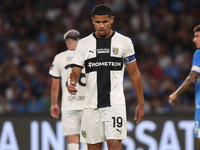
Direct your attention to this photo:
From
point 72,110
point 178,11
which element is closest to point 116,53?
point 72,110

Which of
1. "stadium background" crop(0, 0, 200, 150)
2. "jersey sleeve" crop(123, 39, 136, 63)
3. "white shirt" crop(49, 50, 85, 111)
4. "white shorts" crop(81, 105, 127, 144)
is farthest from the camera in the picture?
"stadium background" crop(0, 0, 200, 150)

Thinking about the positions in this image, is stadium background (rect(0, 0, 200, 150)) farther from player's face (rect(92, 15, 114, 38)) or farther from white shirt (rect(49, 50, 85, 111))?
player's face (rect(92, 15, 114, 38))

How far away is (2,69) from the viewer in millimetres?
11289

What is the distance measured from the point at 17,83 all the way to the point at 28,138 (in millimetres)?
2751

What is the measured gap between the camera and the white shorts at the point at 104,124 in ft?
15.3

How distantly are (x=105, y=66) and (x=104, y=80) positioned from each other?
0.53 ft

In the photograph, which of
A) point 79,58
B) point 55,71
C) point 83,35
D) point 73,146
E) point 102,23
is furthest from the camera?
point 83,35

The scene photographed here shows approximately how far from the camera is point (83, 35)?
42.3ft

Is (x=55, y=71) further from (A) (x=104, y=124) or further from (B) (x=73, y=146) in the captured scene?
(A) (x=104, y=124)

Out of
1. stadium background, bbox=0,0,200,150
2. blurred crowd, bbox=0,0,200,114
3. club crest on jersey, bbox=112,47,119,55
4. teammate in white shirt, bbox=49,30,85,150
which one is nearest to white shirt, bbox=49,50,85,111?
teammate in white shirt, bbox=49,30,85,150

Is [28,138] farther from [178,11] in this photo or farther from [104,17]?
[178,11]

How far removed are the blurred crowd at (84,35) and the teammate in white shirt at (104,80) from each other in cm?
541

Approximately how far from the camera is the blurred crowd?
10.7 metres

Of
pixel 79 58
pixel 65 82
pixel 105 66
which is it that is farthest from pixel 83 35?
pixel 105 66
